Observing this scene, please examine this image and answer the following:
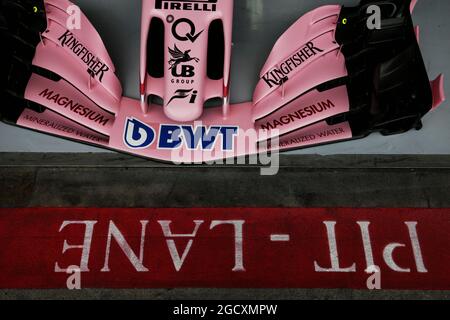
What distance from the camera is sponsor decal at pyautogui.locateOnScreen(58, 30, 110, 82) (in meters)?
4.65

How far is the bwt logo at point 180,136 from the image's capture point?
454cm

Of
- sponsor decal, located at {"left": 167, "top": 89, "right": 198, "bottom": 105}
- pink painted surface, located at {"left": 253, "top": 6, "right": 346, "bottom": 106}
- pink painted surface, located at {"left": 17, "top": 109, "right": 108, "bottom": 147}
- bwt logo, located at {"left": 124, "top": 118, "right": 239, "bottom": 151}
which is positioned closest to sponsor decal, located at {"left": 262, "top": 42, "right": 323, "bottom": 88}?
pink painted surface, located at {"left": 253, "top": 6, "right": 346, "bottom": 106}

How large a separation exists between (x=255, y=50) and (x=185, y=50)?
0.97 meters

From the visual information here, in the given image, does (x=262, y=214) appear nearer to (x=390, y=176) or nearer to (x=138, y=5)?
(x=390, y=176)

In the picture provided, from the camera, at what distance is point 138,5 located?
216 inches

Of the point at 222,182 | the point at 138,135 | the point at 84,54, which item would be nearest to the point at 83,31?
the point at 84,54

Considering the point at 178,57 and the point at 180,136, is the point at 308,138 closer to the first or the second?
the point at 180,136

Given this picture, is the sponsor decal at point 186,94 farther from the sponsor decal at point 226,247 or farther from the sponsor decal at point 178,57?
the sponsor decal at point 226,247

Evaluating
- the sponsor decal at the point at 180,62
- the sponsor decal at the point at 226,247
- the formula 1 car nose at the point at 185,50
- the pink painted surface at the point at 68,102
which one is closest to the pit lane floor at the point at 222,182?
the sponsor decal at the point at 226,247

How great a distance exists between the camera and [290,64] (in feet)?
15.4

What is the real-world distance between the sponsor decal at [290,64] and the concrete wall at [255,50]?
39 centimetres

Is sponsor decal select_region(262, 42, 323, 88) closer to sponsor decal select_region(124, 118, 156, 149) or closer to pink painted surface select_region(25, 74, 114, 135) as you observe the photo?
sponsor decal select_region(124, 118, 156, 149)
